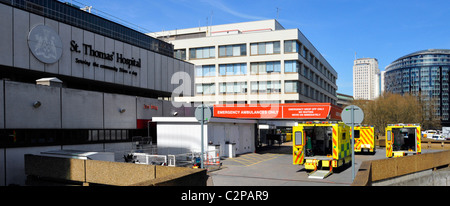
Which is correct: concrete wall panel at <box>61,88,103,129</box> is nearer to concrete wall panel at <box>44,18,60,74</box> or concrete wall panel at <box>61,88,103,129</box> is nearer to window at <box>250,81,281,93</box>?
concrete wall panel at <box>44,18,60,74</box>

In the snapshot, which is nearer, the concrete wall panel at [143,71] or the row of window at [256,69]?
the concrete wall panel at [143,71]

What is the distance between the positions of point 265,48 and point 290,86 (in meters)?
6.84

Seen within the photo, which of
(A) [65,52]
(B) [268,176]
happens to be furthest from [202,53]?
(B) [268,176]

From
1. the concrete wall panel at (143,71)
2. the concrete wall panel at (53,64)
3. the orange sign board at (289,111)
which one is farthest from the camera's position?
the concrete wall panel at (143,71)

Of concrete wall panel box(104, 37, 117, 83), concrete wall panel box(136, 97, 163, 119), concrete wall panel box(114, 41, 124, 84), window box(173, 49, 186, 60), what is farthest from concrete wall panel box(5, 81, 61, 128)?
window box(173, 49, 186, 60)

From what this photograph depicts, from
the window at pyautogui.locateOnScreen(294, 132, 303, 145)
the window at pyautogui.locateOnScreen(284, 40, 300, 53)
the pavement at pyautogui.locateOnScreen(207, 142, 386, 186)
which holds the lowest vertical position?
the pavement at pyautogui.locateOnScreen(207, 142, 386, 186)

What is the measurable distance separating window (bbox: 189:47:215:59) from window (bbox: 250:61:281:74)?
7017mm

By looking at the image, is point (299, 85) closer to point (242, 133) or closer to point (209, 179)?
point (242, 133)

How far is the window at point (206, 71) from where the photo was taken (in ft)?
187

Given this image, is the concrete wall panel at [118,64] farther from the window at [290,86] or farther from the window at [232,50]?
the window at [290,86]

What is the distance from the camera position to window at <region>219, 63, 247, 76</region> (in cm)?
5516

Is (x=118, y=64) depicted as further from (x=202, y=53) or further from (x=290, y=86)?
(x=202, y=53)

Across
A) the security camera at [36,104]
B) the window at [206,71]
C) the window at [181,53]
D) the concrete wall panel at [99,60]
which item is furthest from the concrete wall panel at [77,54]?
the window at [181,53]
